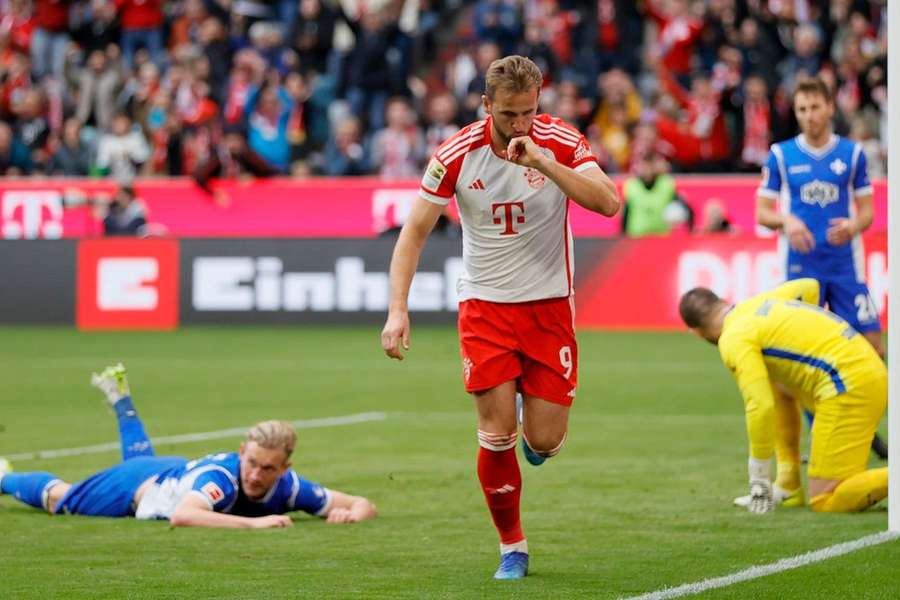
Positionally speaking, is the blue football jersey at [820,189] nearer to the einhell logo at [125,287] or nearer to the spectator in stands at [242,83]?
the einhell logo at [125,287]

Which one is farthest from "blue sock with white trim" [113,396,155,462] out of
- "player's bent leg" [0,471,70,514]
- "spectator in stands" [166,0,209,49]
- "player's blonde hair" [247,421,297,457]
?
"spectator in stands" [166,0,209,49]

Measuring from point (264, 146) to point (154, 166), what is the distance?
5.66ft

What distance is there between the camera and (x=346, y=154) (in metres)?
26.3

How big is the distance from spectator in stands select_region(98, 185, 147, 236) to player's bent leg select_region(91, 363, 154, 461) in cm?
1408

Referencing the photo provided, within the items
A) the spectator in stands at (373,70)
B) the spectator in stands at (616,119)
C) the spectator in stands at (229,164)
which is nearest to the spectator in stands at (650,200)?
the spectator in stands at (616,119)

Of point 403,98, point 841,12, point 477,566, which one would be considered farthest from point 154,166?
point 477,566

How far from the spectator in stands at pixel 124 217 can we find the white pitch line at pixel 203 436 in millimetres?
10732

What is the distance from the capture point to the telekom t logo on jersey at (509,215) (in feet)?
24.6

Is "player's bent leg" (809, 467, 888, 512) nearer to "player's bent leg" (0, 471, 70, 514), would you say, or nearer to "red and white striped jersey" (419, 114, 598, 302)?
"red and white striped jersey" (419, 114, 598, 302)

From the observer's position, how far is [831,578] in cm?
734

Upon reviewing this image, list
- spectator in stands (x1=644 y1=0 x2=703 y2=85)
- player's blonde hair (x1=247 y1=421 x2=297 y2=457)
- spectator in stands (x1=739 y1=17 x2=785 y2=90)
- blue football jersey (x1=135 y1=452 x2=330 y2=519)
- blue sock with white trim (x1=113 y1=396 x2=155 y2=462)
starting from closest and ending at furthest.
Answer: player's blonde hair (x1=247 y1=421 x2=297 y2=457) → blue football jersey (x1=135 y1=452 x2=330 y2=519) → blue sock with white trim (x1=113 y1=396 x2=155 y2=462) → spectator in stands (x1=739 y1=17 x2=785 y2=90) → spectator in stands (x1=644 y1=0 x2=703 y2=85)

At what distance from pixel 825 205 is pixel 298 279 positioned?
39.5 feet


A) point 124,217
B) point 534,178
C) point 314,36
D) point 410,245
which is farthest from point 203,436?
point 314,36

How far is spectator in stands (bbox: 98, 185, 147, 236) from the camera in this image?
2462 cm
